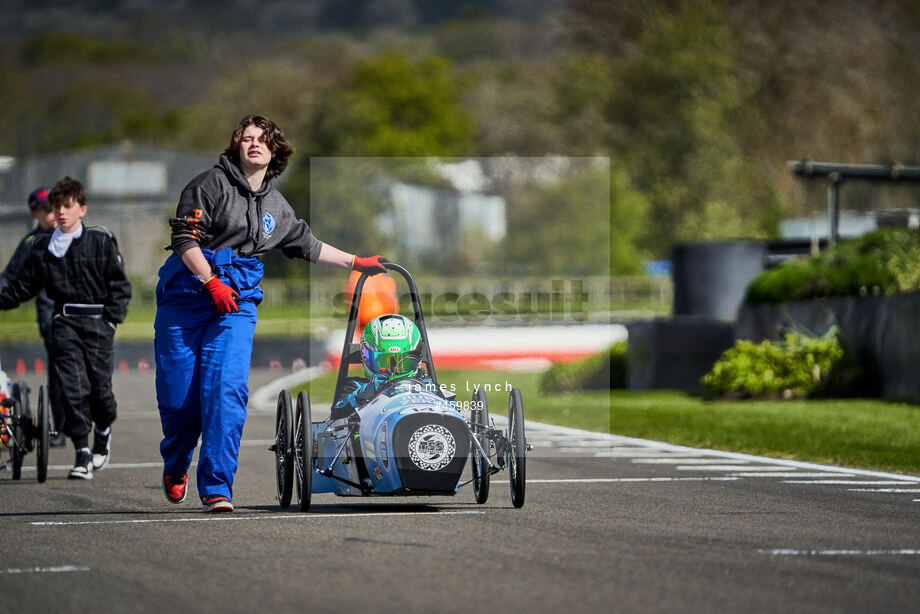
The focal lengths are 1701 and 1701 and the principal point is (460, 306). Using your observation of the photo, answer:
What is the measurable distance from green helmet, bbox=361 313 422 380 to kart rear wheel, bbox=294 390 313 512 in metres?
0.46

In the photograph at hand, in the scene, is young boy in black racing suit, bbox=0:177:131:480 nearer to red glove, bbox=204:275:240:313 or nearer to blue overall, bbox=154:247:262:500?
blue overall, bbox=154:247:262:500

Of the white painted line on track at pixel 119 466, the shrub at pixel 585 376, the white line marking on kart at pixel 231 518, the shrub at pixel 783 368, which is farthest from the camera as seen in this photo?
the shrub at pixel 585 376

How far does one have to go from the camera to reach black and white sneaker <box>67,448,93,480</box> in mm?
12195

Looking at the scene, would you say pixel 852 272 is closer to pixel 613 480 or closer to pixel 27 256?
pixel 613 480

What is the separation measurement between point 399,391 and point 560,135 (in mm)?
82295

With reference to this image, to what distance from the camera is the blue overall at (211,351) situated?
9.54m

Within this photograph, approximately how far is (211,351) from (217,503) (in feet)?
2.80

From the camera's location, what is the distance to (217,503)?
31.2ft

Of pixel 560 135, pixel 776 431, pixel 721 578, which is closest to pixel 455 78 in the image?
pixel 560 135

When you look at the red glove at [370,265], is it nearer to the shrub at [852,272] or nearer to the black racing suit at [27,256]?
the black racing suit at [27,256]

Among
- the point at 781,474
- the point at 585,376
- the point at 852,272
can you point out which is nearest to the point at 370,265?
the point at 781,474

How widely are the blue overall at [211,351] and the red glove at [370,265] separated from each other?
22.4 inches

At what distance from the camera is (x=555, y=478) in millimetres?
11820

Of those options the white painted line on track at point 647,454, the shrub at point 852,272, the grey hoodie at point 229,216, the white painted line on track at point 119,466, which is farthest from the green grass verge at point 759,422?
the grey hoodie at point 229,216
